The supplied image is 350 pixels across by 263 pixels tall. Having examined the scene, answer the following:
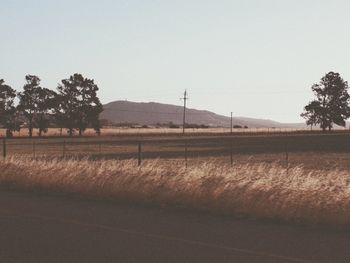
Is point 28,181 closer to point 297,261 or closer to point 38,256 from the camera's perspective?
point 38,256

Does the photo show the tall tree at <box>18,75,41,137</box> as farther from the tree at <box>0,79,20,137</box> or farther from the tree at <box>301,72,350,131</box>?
the tree at <box>301,72,350,131</box>

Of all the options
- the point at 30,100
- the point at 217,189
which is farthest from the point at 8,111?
the point at 217,189

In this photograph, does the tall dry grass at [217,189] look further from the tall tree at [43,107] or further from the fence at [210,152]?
the tall tree at [43,107]

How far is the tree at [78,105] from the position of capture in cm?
9362

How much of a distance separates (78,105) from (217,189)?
8471cm

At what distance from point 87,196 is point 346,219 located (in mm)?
6919

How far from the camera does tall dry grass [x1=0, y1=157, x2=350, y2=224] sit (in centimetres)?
1051

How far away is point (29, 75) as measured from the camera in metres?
95.4

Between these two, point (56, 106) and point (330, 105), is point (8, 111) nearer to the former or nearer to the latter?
point (56, 106)

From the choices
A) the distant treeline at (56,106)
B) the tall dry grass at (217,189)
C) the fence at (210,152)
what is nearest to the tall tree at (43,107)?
the distant treeline at (56,106)

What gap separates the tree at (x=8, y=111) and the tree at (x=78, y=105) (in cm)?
779

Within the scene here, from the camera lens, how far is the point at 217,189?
39.8 feet

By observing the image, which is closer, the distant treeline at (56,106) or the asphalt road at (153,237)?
the asphalt road at (153,237)

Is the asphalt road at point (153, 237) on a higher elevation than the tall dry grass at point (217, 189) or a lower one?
lower
